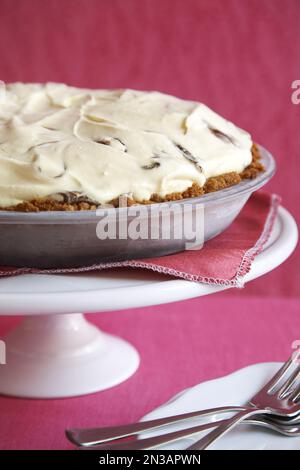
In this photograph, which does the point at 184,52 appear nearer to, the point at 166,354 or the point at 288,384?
the point at 166,354

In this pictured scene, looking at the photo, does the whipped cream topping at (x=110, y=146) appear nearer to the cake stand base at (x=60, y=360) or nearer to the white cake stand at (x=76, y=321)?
the white cake stand at (x=76, y=321)

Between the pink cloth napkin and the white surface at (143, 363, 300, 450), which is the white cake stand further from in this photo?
the white surface at (143, 363, 300, 450)

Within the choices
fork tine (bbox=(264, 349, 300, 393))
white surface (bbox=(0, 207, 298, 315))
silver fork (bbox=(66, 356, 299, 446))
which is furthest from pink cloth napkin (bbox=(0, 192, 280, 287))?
silver fork (bbox=(66, 356, 299, 446))

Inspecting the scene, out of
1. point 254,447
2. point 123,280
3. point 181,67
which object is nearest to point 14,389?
point 123,280

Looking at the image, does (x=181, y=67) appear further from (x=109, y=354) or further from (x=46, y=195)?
(x=46, y=195)

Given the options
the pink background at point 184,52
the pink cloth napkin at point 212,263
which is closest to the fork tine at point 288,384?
the pink cloth napkin at point 212,263
